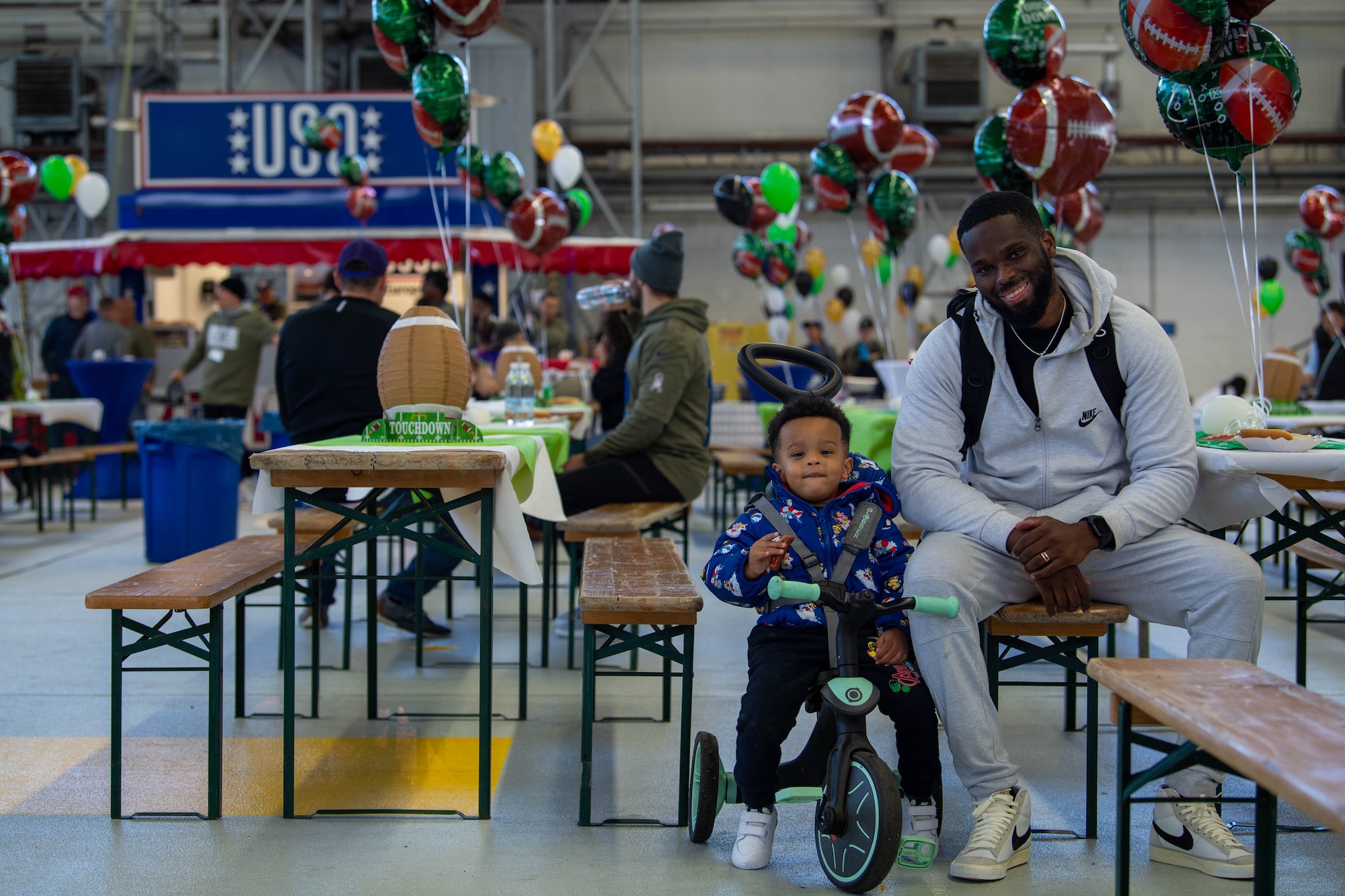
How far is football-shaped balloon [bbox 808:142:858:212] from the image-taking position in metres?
7.54

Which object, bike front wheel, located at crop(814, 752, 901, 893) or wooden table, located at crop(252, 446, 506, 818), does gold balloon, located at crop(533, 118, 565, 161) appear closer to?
wooden table, located at crop(252, 446, 506, 818)

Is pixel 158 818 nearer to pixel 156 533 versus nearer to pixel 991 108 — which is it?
pixel 156 533

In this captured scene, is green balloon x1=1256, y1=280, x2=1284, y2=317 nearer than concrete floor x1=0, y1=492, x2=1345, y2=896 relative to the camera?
No

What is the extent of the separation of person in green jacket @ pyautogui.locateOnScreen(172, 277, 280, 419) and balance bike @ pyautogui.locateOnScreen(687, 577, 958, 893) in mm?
7319

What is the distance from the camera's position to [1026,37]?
5180mm

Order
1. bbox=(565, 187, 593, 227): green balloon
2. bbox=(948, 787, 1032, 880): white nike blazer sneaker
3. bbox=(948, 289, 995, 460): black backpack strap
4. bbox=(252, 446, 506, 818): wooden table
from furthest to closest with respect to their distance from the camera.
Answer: bbox=(565, 187, 593, 227): green balloon → bbox=(948, 289, 995, 460): black backpack strap → bbox=(252, 446, 506, 818): wooden table → bbox=(948, 787, 1032, 880): white nike blazer sneaker

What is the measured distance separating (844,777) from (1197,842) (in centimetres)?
82

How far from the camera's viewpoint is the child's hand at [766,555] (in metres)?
2.35

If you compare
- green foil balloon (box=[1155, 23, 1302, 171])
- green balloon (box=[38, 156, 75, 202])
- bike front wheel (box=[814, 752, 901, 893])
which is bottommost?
bike front wheel (box=[814, 752, 901, 893])

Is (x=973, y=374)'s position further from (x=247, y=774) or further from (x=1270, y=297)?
(x=1270, y=297)

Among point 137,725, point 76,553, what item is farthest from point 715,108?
point 137,725

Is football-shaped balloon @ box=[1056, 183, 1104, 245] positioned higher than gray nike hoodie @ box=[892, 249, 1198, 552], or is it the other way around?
football-shaped balloon @ box=[1056, 183, 1104, 245]

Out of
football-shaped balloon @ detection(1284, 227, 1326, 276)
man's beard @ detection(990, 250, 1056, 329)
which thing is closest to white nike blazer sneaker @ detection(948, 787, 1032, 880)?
man's beard @ detection(990, 250, 1056, 329)

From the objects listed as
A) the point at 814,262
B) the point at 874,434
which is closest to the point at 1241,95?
the point at 874,434
